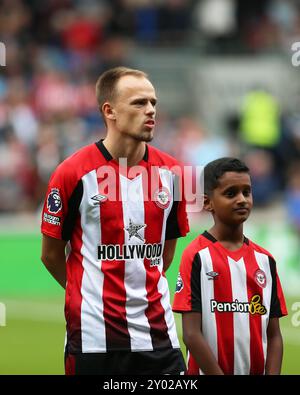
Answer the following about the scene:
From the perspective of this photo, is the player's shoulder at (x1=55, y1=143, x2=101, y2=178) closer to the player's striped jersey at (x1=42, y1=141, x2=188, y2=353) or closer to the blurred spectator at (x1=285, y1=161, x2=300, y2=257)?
the player's striped jersey at (x1=42, y1=141, x2=188, y2=353)

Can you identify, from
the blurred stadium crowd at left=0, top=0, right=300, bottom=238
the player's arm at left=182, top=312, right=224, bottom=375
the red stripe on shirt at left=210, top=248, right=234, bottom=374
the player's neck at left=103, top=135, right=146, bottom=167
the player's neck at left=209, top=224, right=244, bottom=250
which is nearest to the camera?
the player's arm at left=182, top=312, right=224, bottom=375

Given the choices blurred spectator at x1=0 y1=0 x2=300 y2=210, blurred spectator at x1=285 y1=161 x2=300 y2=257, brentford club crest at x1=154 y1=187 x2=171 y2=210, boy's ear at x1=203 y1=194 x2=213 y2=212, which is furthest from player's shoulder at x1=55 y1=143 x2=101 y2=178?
blurred spectator at x1=0 y1=0 x2=300 y2=210

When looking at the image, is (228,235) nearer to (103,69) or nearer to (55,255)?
(55,255)

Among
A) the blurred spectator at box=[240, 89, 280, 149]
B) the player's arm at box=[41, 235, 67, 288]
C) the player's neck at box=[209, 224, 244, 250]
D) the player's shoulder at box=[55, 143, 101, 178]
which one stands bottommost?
the player's arm at box=[41, 235, 67, 288]

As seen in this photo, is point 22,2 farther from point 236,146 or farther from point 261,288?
point 261,288

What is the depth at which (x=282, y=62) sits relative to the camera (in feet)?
74.1

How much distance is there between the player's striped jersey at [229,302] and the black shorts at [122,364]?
0.24 metres

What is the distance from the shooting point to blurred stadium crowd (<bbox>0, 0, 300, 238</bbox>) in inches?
690

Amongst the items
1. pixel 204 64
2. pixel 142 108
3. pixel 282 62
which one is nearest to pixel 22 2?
pixel 204 64

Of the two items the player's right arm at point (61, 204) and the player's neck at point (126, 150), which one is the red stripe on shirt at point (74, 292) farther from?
the player's neck at point (126, 150)

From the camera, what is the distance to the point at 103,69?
20.7 m

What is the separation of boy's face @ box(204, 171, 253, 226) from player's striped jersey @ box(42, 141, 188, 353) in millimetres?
476

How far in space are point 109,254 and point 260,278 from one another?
2.62ft

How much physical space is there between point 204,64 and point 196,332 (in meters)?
17.3
